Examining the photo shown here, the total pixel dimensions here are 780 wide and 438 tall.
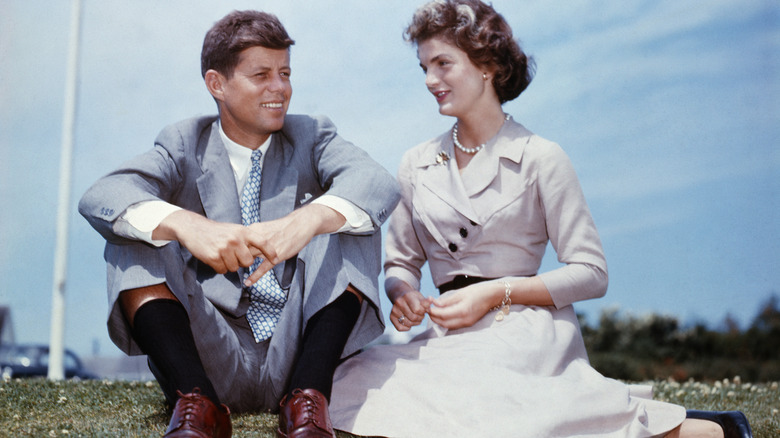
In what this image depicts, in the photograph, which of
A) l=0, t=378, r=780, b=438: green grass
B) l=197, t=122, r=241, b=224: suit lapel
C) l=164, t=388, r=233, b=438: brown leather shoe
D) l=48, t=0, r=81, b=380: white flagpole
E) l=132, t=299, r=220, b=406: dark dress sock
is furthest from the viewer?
l=48, t=0, r=81, b=380: white flagpole

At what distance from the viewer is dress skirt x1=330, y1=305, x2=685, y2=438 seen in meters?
2.82

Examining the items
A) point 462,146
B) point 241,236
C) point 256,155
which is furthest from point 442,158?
point 241,236

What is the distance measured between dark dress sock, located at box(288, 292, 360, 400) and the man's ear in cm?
119

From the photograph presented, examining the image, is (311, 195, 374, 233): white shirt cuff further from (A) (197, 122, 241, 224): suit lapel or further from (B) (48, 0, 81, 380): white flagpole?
(B) (48, 0, 81, 380): white flagpole

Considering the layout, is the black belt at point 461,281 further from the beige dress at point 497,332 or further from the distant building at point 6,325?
the distant building at point 6,325

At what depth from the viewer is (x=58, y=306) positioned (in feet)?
39.4

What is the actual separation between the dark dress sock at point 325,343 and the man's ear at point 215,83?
1.19 m

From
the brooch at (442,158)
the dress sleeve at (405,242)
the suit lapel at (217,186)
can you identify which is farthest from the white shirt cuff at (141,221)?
the brooch at (442,158)

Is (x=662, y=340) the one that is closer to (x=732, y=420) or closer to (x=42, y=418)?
(x=732, y=420)

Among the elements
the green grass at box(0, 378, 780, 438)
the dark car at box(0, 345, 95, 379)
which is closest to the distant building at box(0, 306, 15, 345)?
the dark car at box(0, 345, 95, 379)

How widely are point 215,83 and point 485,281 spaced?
152 centimetres

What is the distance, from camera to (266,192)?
3.21 metres

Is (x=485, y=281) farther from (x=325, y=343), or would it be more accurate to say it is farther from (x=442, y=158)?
(x=325, y=343)

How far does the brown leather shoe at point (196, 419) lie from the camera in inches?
91.0
